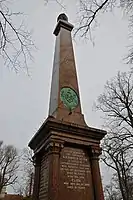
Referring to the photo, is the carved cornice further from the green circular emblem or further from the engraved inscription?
the green circular emblem

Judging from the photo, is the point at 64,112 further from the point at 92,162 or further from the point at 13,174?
the point at 13,174

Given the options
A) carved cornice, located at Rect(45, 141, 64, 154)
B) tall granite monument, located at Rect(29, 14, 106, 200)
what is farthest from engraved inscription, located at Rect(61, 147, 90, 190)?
carved cornice, located at Rect(45, 141, 64, 154)

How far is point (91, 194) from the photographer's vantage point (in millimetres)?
6422

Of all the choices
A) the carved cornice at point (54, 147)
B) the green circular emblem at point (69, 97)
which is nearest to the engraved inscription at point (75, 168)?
the carved cornice at point (54, 147)

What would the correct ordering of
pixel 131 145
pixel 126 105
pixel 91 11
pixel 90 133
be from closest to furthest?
pixel 91 11 < pixel 90 133 < pixel 131 145 < pixel 126 105

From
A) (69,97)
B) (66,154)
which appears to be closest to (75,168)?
(66,154)

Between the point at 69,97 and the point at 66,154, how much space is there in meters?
2.66

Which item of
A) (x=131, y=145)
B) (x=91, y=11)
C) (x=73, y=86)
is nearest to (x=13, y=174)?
(x=131, y=145)

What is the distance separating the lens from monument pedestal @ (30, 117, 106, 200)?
6.07m

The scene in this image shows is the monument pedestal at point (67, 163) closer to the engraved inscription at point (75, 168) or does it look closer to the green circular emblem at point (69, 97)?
the engraved inscription at point (75, 168)

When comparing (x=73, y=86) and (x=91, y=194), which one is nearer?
(x=91, y=194)

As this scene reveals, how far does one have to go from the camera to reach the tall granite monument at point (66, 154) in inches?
241

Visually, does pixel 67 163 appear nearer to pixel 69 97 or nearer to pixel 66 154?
pixel 66 154

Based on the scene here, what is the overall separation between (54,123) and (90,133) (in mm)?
1465
